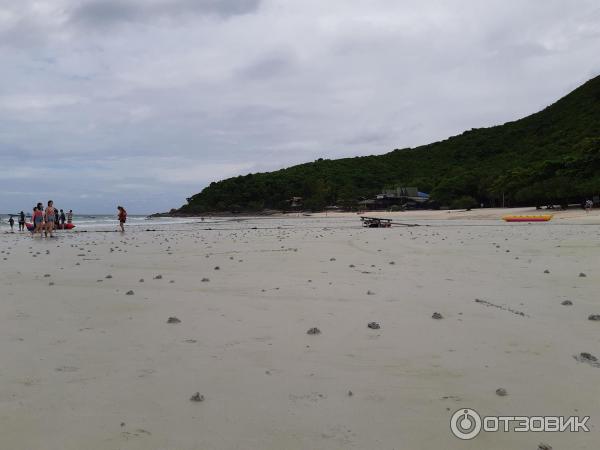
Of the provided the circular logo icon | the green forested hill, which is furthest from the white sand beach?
the green forested hill

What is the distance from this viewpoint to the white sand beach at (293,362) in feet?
9.84

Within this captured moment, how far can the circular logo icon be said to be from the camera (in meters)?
2.95

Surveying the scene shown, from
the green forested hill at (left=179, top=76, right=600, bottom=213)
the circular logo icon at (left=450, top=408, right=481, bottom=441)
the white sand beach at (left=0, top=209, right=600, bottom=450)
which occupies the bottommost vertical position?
the circular logo icon at (left=450, top=408, right=481, bottom=441)

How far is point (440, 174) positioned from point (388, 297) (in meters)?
138

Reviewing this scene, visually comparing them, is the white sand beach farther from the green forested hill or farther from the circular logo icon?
the green forested hill

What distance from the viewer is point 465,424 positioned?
3.06 m

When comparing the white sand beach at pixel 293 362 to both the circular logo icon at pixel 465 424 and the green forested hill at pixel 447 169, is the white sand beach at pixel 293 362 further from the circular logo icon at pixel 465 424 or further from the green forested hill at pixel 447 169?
the green forested hill at pixel 447 169

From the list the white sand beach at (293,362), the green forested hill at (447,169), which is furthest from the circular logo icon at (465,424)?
the green forested hill at (447,169)

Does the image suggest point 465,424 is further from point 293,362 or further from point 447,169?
point 447,169

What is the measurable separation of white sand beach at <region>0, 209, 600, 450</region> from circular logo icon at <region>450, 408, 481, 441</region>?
0.16 ft

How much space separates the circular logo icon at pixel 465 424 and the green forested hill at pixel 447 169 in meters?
77.4

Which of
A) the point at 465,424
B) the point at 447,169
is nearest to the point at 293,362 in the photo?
the point at 465,424

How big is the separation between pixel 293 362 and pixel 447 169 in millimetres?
145607

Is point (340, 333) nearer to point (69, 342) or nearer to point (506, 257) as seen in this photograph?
point (69, 342)
